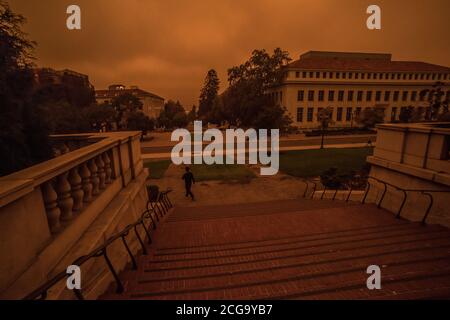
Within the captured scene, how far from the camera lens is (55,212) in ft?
7.79

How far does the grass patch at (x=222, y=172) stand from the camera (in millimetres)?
15352

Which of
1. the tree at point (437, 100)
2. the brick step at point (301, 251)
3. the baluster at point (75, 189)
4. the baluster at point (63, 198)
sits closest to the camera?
the baluster at point (63, 198)

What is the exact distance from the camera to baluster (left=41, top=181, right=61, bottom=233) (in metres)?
2.32

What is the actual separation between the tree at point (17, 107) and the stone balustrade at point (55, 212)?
758 centimetres

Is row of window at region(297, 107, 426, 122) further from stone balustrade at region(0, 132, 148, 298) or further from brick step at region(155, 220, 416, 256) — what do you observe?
stone balustrade at region(0, 132, 148, 298)

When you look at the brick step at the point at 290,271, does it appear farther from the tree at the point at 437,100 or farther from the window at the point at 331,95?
the window at the point at 331,95

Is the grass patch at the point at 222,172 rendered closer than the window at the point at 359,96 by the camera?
Yes

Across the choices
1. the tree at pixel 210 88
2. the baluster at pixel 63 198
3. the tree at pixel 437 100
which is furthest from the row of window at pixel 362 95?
the baluster at pixel 63 198

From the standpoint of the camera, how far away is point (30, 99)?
10.4 meters

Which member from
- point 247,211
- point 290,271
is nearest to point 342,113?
point 247,211

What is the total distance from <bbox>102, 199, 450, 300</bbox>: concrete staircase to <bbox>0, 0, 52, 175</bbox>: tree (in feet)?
25.8
